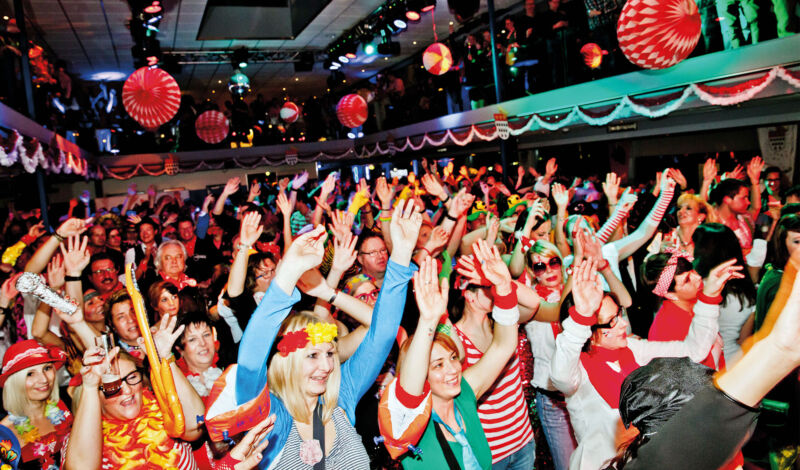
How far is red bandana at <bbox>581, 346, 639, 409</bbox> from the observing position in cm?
189

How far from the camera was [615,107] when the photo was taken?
306 inches

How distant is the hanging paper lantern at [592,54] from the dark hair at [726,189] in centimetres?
472

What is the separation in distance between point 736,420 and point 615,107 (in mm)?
7746

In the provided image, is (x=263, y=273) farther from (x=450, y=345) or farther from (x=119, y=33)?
(x=119, y=33)

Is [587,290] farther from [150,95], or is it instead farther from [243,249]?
[150,95]

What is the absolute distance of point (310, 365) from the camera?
162 cm

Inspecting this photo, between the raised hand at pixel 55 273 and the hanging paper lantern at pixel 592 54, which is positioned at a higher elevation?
the hanging paper lantern at pixel 592 54

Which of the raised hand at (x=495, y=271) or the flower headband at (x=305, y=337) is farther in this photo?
the raised hand at (x=495, y=271)

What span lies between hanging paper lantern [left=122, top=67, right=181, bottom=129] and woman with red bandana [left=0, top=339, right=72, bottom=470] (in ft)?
16.3

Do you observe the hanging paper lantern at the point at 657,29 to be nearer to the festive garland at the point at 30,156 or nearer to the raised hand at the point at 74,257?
the raised hand at the point at 74,257

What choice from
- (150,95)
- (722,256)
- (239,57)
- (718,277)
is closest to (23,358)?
(718,277)

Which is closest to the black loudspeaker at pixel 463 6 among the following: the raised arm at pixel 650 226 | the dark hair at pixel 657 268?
the raised arm at pixel 650 226

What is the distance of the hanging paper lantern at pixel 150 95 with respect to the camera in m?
6.29

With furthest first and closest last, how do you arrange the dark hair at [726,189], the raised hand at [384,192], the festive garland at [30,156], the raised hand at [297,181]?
the raised hand at [297,181] → the festive garland at [30,156] → the dark hair at [726,189] → the raised hand at [384,192]
